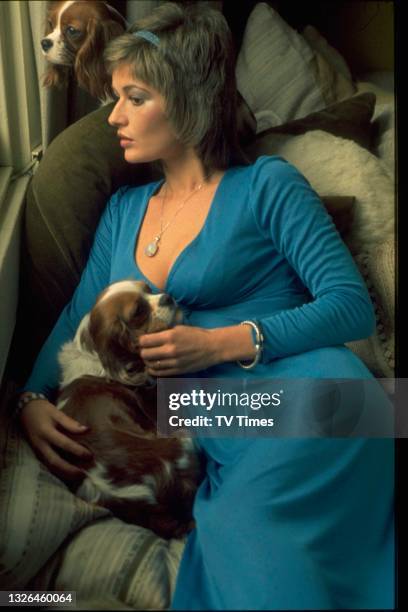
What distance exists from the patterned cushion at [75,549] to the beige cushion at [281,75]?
1.88ft

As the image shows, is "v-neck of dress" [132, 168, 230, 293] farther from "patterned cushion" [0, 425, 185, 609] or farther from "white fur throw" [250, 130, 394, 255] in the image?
"patterned cushion" [0, 425, 185, 609]

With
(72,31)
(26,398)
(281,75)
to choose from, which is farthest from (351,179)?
(26,398)

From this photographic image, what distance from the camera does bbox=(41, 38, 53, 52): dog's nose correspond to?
2.80 feet

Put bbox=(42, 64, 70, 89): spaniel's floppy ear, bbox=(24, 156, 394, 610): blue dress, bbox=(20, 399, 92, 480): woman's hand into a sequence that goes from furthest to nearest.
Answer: bbox=(42, 64, 70, 89): spaniel's floppy ear → bbox=(20, 399, 92, 480): woman's hand → bbox=(24, 156, 394, 610): blue dress

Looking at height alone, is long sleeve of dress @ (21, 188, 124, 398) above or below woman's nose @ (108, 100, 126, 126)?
below

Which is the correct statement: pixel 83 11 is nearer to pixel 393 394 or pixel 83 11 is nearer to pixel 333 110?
pixel 333 110

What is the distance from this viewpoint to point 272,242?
88cm

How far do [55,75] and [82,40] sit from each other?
0.05 m

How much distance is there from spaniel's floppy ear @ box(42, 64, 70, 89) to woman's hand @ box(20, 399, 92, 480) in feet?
1.24

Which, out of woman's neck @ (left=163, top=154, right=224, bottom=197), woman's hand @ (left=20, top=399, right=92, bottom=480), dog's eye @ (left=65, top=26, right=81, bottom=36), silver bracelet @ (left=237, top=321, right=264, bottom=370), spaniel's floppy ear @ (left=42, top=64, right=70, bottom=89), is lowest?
woman's hand @ (left=20, top=399, right=92, bottom=480)

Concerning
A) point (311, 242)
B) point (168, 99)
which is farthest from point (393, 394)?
point (168, 99)

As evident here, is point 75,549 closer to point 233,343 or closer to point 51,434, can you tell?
point 51,434

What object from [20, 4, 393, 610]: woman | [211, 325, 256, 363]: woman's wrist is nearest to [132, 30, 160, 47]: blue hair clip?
[20, 4, 393, 610]: woman

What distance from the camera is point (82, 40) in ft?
2.84
